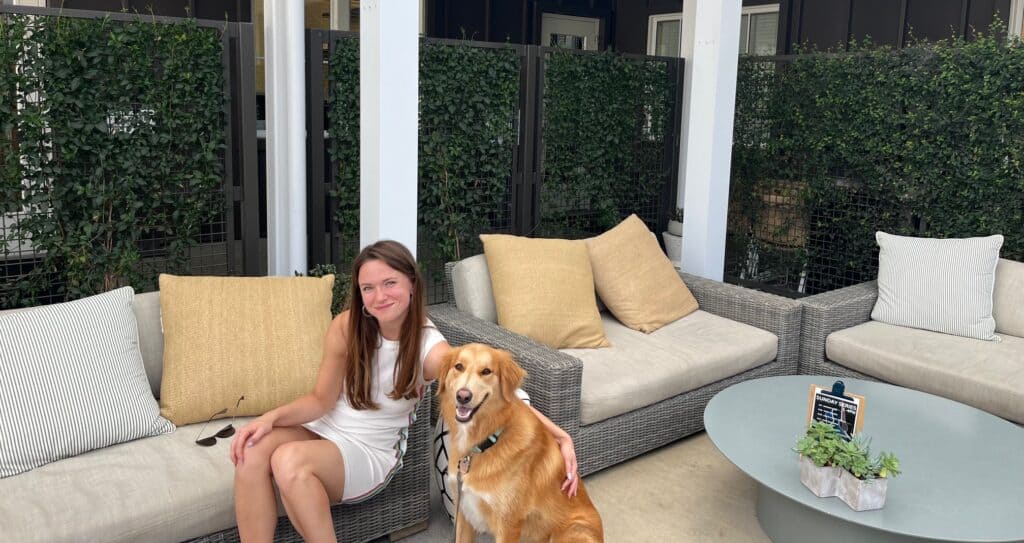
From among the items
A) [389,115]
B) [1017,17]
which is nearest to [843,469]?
[389,115]

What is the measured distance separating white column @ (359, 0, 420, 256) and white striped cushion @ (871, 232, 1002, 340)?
8.04ft

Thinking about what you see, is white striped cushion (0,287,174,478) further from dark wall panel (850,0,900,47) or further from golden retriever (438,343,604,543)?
dark wall panel (850,0,900,47)

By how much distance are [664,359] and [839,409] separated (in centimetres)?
93

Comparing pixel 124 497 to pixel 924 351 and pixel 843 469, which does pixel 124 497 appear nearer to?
pixel 843 469

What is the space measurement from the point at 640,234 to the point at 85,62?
2648mm

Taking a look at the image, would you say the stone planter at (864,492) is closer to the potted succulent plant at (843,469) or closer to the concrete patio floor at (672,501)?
the potted succulent plant at (843,469)

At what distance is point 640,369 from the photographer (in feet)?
11.0

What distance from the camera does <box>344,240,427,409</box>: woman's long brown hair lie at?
2277 mm

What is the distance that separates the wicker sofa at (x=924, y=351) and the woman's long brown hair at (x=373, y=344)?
92.3 inches

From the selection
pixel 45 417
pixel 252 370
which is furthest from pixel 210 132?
pixel 45 417

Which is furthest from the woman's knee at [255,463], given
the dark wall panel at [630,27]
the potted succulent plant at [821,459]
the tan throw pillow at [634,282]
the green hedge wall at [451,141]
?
the dark wall panel at [630,27]

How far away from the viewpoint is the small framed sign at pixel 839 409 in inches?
102

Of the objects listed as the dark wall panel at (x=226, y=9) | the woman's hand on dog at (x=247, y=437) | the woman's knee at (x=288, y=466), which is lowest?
the woman's knee at (x=288, y=466)

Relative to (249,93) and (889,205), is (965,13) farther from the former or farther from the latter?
(249,93)
